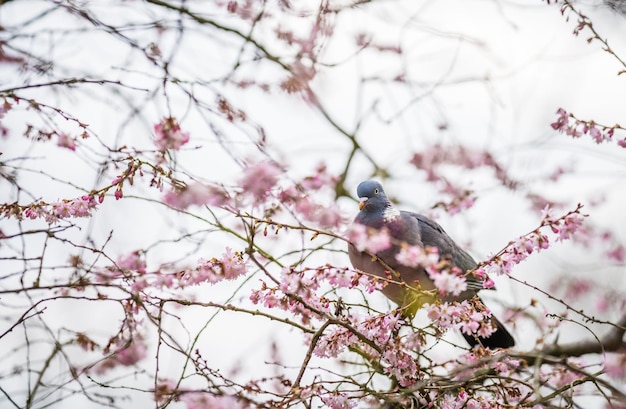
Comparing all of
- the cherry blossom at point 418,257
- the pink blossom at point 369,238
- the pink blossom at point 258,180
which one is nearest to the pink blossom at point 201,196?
the pink blossom at point 258,180

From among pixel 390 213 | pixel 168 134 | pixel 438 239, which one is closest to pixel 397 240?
pixel 390 213

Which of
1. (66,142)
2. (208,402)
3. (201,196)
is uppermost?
(66,142)

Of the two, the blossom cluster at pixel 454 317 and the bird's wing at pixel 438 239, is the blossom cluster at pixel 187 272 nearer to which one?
the blossom cluster at pixel 454 317

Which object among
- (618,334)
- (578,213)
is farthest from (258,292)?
(618,334)

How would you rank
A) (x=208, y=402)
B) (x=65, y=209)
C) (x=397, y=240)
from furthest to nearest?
(x=397, y=240) → (x=65, y=209) → (x=208, y=402)

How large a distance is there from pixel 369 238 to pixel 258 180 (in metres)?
0.51

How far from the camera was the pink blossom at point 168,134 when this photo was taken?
2172 mm

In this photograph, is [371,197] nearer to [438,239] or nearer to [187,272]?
[438,239]

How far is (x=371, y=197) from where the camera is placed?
385 centimetres

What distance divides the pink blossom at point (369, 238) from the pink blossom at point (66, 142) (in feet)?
4.93

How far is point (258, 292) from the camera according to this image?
2836 millimetres

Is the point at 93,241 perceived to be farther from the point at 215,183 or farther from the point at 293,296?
the point at 293,296

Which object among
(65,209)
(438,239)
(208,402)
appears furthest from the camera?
(438,239)

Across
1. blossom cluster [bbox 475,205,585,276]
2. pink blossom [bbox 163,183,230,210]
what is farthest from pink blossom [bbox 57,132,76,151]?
blossom cluster [bbox 475,205,585,276]
